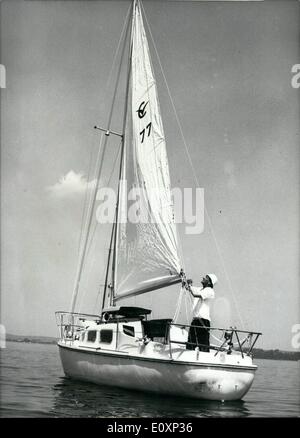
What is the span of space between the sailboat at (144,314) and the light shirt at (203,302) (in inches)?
19.8

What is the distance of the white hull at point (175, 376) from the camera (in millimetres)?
11898

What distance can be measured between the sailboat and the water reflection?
27 cm

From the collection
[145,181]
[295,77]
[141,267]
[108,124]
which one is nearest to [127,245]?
[141,267]

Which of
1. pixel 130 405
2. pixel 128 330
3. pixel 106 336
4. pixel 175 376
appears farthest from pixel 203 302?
pixel 106 336

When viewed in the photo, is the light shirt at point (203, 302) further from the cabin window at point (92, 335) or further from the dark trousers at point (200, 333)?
the cabin window at point (92, 335)

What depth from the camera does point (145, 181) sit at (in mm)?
15766

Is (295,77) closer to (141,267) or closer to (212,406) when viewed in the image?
(141,267)

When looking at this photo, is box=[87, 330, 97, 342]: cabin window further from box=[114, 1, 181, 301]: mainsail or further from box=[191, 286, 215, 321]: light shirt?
box=[191, 286, 215, 321]: light shirt

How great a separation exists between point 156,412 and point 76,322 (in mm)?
7097

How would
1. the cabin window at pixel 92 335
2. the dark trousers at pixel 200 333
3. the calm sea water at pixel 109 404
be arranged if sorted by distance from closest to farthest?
1. the calm sea water at pixel 109 404
2. the dark trousers at pixel 200 333
3. the cabin window at pixel 92 335

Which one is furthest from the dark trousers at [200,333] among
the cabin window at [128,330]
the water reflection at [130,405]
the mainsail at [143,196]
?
the cabin window at [128,330]

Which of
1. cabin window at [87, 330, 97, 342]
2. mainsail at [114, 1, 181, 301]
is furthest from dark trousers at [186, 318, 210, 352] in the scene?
cabin window at [87, 330, 97, 342]

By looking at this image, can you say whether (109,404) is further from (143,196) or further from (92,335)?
(143,196)
